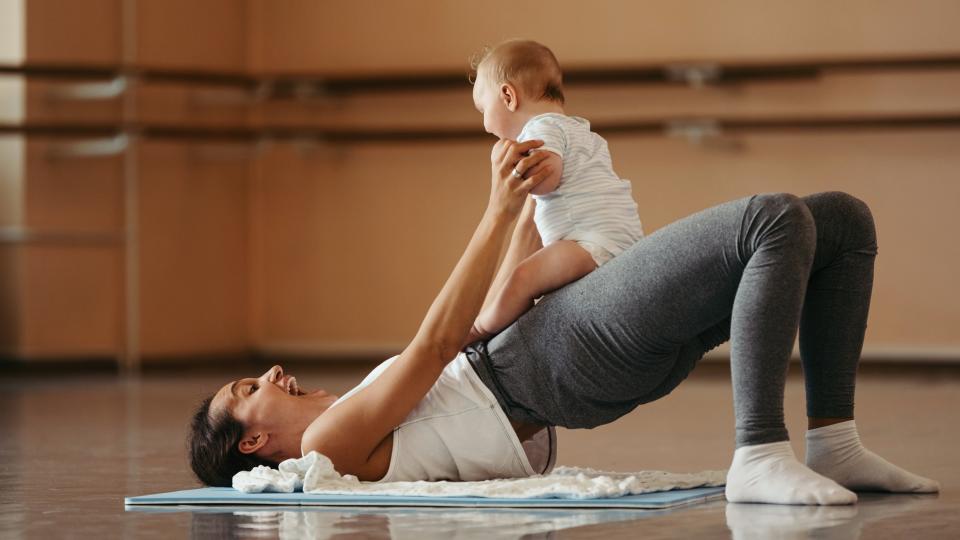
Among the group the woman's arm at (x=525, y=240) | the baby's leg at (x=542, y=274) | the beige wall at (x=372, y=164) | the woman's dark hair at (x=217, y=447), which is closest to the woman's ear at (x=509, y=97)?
the woman's arm at (x=525, y=240)

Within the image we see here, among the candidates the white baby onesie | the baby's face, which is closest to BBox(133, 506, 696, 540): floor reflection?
the white baby onesie

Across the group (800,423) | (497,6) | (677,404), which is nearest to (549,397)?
(800,423)

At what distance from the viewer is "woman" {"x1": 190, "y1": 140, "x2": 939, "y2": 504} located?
6.61 ft

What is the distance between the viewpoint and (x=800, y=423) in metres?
3.69

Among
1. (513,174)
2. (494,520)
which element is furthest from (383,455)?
(513,174)

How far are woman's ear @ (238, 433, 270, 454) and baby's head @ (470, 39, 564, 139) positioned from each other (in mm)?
602

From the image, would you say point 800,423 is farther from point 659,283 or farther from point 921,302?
point 921,302

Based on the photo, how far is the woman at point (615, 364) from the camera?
2014mm

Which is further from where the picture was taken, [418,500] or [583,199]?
[583,199]

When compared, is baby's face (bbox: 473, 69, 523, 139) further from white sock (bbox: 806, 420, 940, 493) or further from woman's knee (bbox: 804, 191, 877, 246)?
white sock (bbox: 806, 420, 940, 493)

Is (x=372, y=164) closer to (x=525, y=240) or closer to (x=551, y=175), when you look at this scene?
(x=525, y=240)

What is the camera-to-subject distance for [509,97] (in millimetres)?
2389

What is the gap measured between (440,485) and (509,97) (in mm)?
630

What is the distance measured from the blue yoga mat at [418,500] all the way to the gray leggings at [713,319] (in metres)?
0.15
